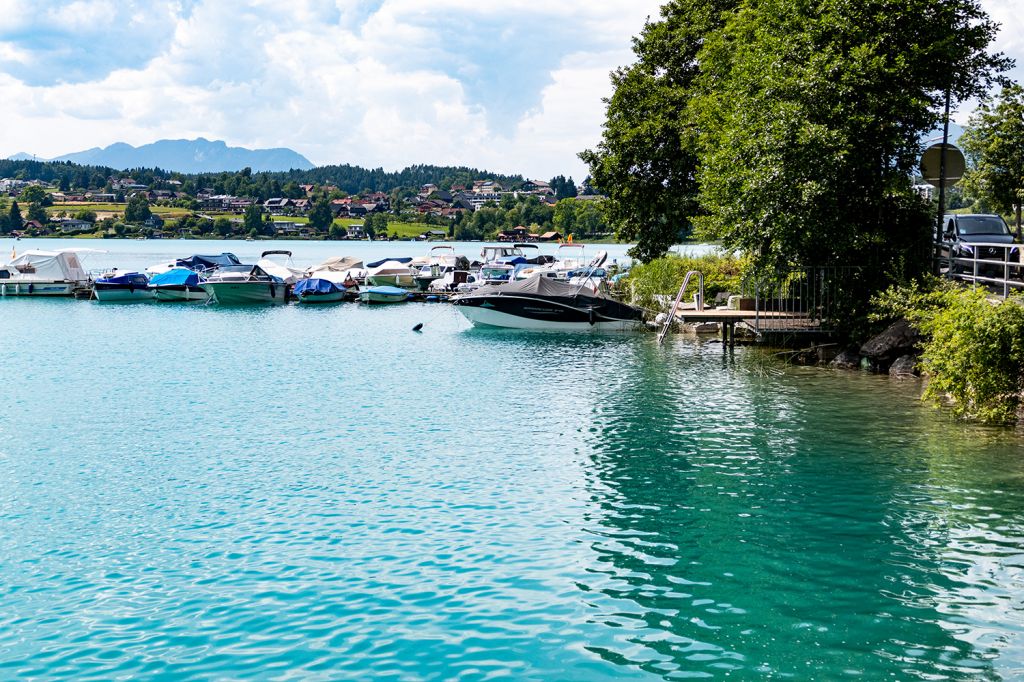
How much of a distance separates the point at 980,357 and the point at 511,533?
41.8 ft

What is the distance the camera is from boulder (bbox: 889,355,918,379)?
27703mm

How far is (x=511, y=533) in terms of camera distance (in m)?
14.1

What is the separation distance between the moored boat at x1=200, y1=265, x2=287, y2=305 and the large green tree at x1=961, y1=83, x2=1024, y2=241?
4628 cm

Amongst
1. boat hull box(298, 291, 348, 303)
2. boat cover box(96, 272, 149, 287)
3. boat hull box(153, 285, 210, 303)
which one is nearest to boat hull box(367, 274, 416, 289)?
boat hull box(298, 291, 348, 303)

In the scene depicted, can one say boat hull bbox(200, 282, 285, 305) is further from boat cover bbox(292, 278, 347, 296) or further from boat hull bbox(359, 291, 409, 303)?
boat hull bbox(359, 291, 409, 303)

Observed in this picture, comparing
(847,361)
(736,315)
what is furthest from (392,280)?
(847,361)

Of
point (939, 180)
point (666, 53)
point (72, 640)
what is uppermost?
point (666, 53)

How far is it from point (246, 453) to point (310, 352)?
63.3 ft

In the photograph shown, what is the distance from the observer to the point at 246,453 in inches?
779

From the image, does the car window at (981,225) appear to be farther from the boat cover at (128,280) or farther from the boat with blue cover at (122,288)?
the boat cover at (128,280)

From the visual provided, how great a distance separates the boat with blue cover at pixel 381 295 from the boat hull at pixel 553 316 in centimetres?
2015

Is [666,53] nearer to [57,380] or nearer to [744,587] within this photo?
[57,380]

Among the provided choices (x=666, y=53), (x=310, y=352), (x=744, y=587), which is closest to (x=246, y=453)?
(x=744, y=587)

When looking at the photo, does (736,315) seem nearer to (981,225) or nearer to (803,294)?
(803,294)
